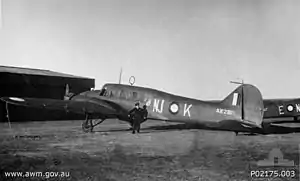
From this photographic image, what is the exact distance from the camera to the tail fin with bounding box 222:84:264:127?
256 cm

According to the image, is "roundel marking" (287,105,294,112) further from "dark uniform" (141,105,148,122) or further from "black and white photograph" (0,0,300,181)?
"dark uniform" (141,105,148,122)

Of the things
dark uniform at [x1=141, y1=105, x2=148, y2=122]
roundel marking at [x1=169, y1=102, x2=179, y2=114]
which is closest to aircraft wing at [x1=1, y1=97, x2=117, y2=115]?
dark uniform at [x1=141, y1=105, x2=148, y2=122]

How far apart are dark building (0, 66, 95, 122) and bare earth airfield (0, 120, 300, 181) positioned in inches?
2.8

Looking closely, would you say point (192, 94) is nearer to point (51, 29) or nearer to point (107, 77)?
point (107, 77)

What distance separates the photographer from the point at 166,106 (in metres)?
2.66

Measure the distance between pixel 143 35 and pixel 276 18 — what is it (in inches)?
47.0

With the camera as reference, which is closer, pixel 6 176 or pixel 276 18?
pixel 6 176

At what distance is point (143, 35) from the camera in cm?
278

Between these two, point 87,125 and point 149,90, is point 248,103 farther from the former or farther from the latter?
point 87,125

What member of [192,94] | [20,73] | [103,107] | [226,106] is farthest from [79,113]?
[226,106]

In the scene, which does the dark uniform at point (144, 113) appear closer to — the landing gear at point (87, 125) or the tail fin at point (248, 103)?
the landing gear at point (87, 125)

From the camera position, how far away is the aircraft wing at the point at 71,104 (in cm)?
257

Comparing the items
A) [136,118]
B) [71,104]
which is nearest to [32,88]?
[71,104]

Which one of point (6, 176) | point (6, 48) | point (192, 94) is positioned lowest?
point (6, 176)
